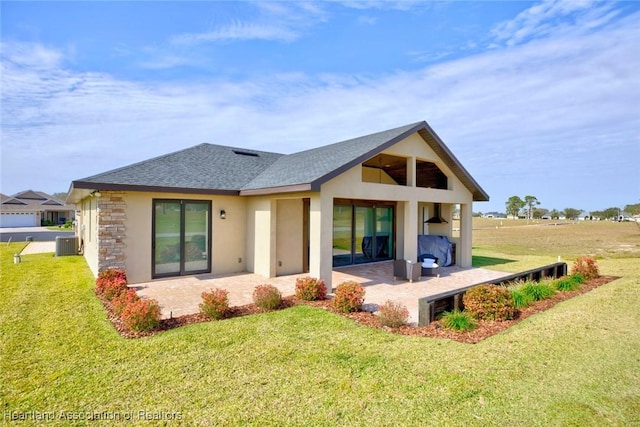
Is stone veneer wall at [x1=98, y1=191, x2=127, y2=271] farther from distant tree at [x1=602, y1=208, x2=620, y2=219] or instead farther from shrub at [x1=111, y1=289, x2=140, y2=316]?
distant tree at [x1=602, y1=208, x2=620, y2=219]

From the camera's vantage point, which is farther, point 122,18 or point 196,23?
point 196,23

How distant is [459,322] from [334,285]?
4.55m

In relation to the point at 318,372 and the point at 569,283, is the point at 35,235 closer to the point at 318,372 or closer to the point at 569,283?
the point at 318,372

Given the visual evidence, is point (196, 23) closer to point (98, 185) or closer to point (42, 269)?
point (98, 185)

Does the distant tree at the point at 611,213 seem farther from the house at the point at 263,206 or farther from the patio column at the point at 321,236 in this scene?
the patio column at the point at 321,236

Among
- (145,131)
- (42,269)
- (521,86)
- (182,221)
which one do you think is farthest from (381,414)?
(145,131)

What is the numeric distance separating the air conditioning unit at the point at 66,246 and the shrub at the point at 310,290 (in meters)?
13.9

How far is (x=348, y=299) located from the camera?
23.5 ft

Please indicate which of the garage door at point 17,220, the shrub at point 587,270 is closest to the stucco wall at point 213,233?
the shrub at point 587,270

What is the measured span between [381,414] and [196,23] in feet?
42.0

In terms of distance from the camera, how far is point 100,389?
3955mm

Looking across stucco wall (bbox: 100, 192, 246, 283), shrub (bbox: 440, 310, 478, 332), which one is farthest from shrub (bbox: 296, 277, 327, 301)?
stucco wall (bbox: 100, 192, 246, 283)

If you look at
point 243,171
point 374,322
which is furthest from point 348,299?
point 243,171

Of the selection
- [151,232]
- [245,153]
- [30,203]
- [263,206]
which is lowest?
[151,232]
